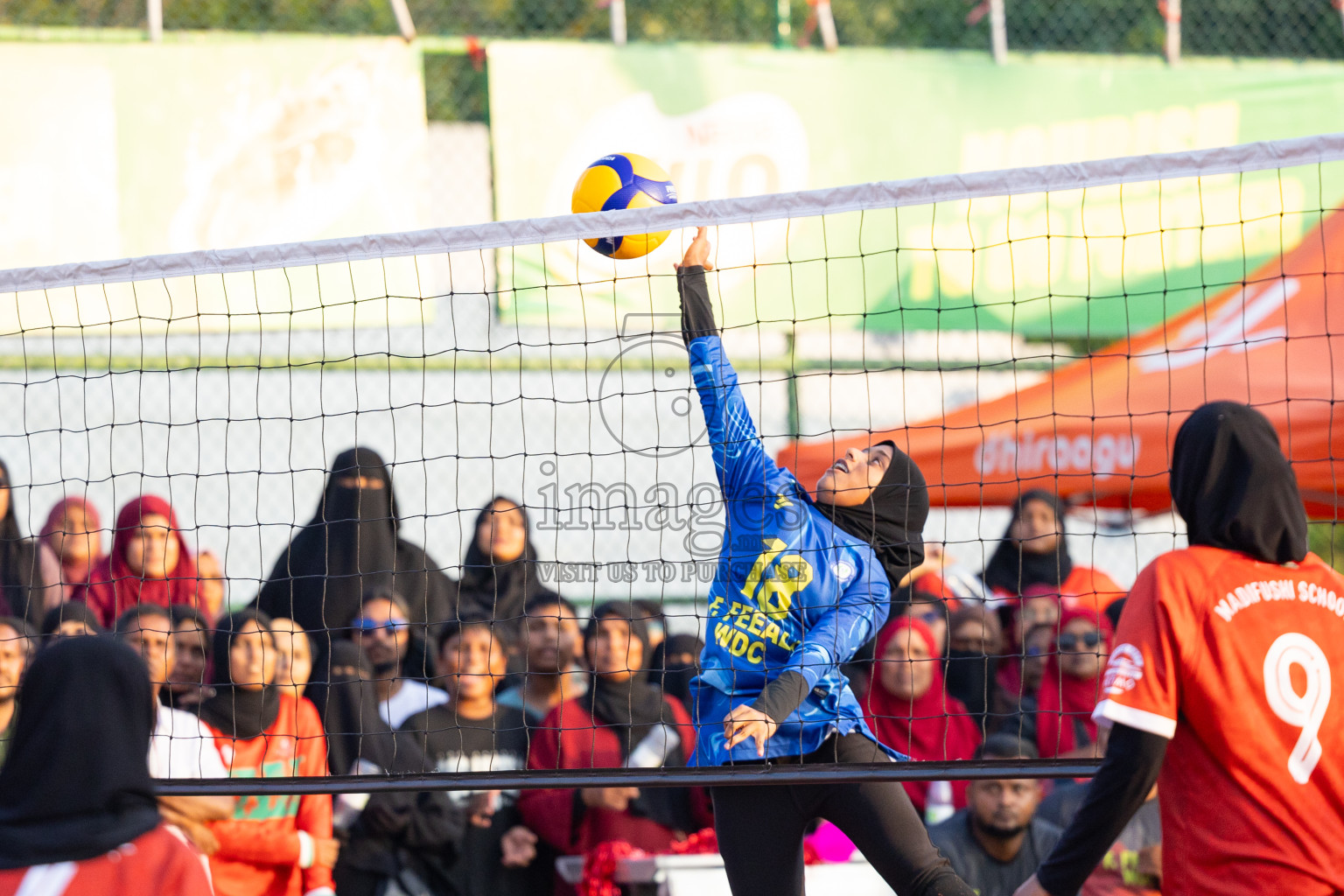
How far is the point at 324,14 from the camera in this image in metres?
11.7

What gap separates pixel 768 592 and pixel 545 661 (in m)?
2.07

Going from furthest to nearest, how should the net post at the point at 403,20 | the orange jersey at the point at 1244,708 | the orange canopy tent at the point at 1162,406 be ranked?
the net post at the point at 403,20
the orange canopy tent at the point at 1162,406
the orange jersey at the point at 1244,708

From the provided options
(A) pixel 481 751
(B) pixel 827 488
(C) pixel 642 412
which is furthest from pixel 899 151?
(B) pixel 827 488

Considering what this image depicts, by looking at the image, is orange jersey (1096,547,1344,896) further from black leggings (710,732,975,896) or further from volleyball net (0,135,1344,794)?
volleyball net (0,135,1344,794)

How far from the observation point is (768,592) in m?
3.50

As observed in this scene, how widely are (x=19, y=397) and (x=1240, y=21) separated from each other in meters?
8.95

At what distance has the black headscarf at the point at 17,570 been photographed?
564cm

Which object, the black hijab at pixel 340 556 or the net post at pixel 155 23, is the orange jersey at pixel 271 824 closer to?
the black hijab at pixel 340 556

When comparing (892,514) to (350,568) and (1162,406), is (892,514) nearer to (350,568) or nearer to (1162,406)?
(1162,406)

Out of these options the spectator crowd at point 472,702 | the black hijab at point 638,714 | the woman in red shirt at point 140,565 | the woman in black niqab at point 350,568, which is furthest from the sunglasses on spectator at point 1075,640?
the woman in red shirt at point 140,565

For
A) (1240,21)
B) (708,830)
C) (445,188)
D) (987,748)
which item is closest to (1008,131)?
(1240,21)

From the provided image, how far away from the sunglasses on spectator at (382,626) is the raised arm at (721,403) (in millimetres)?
2067

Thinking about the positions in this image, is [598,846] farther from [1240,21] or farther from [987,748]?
[1240,21]

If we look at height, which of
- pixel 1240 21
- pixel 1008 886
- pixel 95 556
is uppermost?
pixel 1240 21
